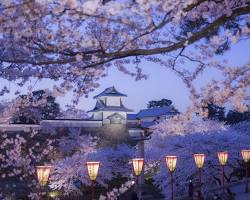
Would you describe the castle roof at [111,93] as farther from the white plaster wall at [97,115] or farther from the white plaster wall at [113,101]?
the white plaster wall at [97,115]

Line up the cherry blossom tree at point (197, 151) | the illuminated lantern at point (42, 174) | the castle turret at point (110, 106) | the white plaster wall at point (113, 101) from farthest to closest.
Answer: the white plaster wall at point (113, 101)
the castle turret at point (110, 106)
the cherry blossom tree at point (197, 151)
the illuminated lantern at point (42, 174)

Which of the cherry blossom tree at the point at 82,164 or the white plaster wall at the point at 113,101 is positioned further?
the white plaster wall at the point at 113,101

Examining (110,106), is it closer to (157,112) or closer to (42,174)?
(157,112)

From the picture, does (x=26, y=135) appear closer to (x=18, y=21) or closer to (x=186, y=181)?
(x=186, y=181)

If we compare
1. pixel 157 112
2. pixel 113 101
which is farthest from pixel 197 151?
pixel 157 112

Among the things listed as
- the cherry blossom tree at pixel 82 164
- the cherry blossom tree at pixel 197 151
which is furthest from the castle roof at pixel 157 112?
the cherry blossom tree at pixel 197 151

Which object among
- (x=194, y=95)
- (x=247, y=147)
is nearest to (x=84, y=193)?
(x=247, y=147)

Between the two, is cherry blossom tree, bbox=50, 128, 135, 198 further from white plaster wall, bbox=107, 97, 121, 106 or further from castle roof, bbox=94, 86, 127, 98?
castle roof, bbox=94, 86, 127, 98

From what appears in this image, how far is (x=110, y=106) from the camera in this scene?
133ft

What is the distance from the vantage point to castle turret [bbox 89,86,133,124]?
40.0 m

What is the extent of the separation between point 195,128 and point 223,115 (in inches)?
1025

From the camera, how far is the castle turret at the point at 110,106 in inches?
1573

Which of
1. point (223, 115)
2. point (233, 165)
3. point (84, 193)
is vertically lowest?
point (84, 193)

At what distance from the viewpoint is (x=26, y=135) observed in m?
24.1
